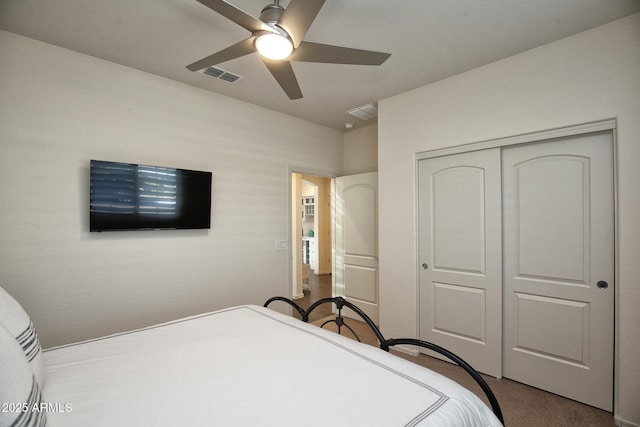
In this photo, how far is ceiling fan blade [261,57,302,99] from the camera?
5.59 feet

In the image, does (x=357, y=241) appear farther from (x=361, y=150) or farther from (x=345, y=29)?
(x=345, y=29)

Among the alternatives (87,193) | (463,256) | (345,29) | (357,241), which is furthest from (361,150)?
(87,193)

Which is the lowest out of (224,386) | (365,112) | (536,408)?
(536,408)

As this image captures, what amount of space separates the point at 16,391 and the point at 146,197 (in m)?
1.90

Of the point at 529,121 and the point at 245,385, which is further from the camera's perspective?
the point at 529,121

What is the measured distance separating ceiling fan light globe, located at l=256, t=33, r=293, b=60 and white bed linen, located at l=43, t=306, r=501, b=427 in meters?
1.56

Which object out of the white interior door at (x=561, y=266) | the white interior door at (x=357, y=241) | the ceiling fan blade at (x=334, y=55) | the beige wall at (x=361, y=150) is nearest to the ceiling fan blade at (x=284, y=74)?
the ceiling fan blade at (x=334, y=55)

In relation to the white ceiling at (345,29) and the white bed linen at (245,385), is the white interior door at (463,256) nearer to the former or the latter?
the white ceiling at (345,29)

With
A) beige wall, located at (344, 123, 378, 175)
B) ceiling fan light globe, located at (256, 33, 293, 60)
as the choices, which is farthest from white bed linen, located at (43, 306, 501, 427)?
beige wall, located at (344, 123, 378, 175)

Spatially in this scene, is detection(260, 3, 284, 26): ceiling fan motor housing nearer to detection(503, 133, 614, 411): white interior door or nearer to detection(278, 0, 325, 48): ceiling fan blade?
detection(278, 0, 325, 48): ceiling fan blade

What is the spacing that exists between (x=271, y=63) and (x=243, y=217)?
6.13ft

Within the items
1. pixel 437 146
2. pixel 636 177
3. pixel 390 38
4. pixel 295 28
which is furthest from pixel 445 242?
pixel 295 28

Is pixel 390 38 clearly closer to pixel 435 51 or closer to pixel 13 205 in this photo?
pixel 435 51

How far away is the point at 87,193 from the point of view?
2275 millimetres
